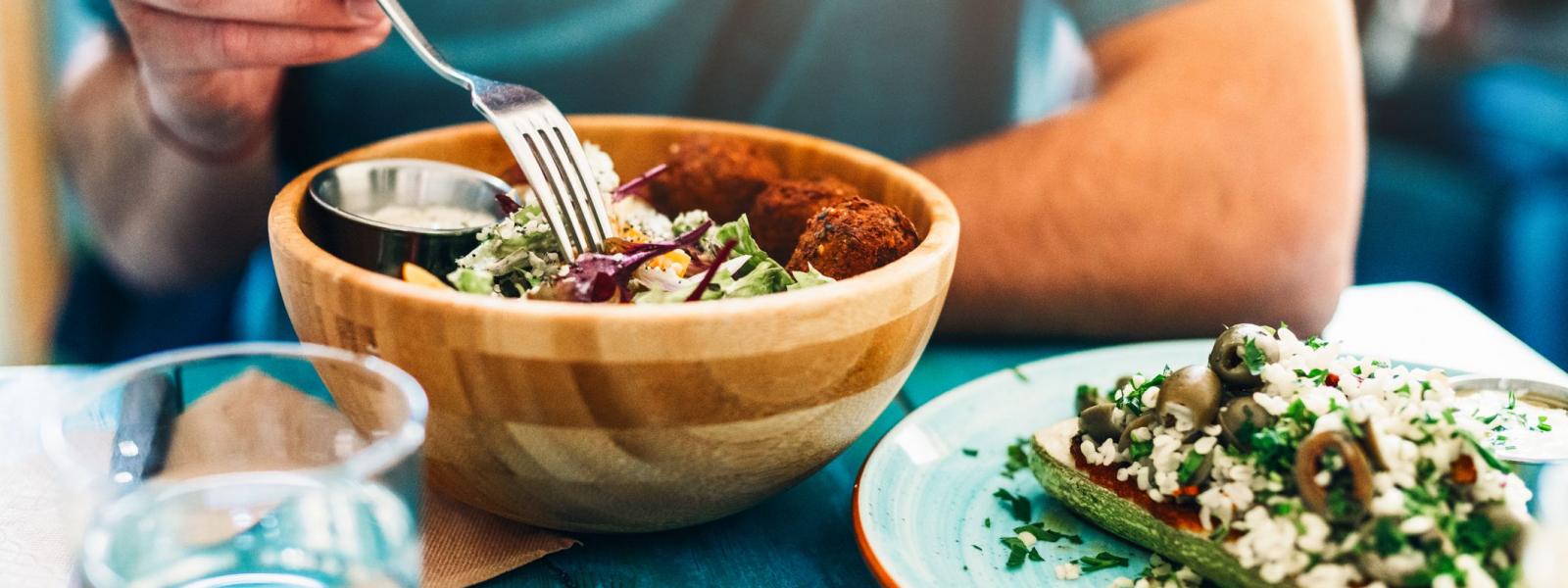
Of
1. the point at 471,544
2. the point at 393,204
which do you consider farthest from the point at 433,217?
the point at 471,544

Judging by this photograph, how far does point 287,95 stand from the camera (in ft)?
7.14

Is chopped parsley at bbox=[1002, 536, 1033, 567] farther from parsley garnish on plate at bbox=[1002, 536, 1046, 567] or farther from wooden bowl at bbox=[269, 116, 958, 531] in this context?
wooden bowl at bbox=[269, 116, 958, 531]

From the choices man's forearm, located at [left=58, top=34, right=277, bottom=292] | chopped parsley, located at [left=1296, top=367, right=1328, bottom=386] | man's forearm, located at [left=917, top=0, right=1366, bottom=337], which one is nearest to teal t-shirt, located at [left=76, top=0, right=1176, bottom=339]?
man's forearm, located at [left=58, top=34, right=277, bottom=292]

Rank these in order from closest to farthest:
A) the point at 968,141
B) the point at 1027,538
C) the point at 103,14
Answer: the point at 1027,538, the point at 103,14, the point at 968,141

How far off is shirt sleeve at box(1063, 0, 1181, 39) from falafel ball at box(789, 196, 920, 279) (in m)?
1.39

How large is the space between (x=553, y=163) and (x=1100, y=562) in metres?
0.67

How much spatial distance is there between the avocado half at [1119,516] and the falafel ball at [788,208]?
34cm

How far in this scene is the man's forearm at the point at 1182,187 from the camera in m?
1.87

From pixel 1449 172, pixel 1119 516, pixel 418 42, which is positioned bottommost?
pixel 1449 172

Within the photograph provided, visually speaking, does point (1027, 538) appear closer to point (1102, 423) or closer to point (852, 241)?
point (1102, 423)

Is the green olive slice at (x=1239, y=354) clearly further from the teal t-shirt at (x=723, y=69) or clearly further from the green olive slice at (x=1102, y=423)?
the teal t-shirt at (x=723, y=69)

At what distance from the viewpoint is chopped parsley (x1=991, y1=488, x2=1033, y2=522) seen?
1103 millimetres

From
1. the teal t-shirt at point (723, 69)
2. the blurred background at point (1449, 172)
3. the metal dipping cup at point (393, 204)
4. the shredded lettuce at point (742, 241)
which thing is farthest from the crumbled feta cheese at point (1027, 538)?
the blurred background at point (1449, 172)

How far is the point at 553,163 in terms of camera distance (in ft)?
3.90
